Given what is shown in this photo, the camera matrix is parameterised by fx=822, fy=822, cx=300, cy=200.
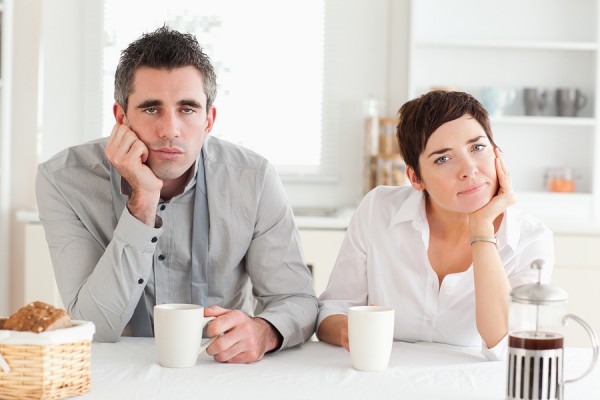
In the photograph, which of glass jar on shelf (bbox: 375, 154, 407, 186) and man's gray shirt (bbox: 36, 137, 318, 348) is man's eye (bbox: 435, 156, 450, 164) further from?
glass jar on shelf (bbox: 375, 154, 407, 186)

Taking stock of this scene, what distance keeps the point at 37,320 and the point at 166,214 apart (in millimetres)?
742

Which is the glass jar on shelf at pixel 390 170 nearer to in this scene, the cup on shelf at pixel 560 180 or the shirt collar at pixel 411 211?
the cup on shelf at pixel 560 180

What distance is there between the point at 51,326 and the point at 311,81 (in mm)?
2969

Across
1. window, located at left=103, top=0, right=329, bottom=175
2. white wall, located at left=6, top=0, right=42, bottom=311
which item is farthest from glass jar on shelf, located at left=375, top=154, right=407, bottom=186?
white wall, located at left=6, top=0, right=42, bottom=311

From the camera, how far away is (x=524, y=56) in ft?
13.1

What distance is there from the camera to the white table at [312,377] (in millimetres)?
1269

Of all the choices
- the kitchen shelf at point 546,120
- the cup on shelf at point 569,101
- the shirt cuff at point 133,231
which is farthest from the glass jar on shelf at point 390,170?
the shirt cuff at point 133,231

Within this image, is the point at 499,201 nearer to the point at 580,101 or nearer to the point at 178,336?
the point at 178,336

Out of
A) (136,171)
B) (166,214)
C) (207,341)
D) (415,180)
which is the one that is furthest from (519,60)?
(207,341)

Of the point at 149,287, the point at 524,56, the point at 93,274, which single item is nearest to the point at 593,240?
the point at 524,56

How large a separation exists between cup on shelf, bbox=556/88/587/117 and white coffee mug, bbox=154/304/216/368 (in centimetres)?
293

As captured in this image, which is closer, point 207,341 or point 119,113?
point 207,341

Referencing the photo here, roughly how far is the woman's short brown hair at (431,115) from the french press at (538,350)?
676 millimetres

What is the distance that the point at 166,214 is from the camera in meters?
1.95
